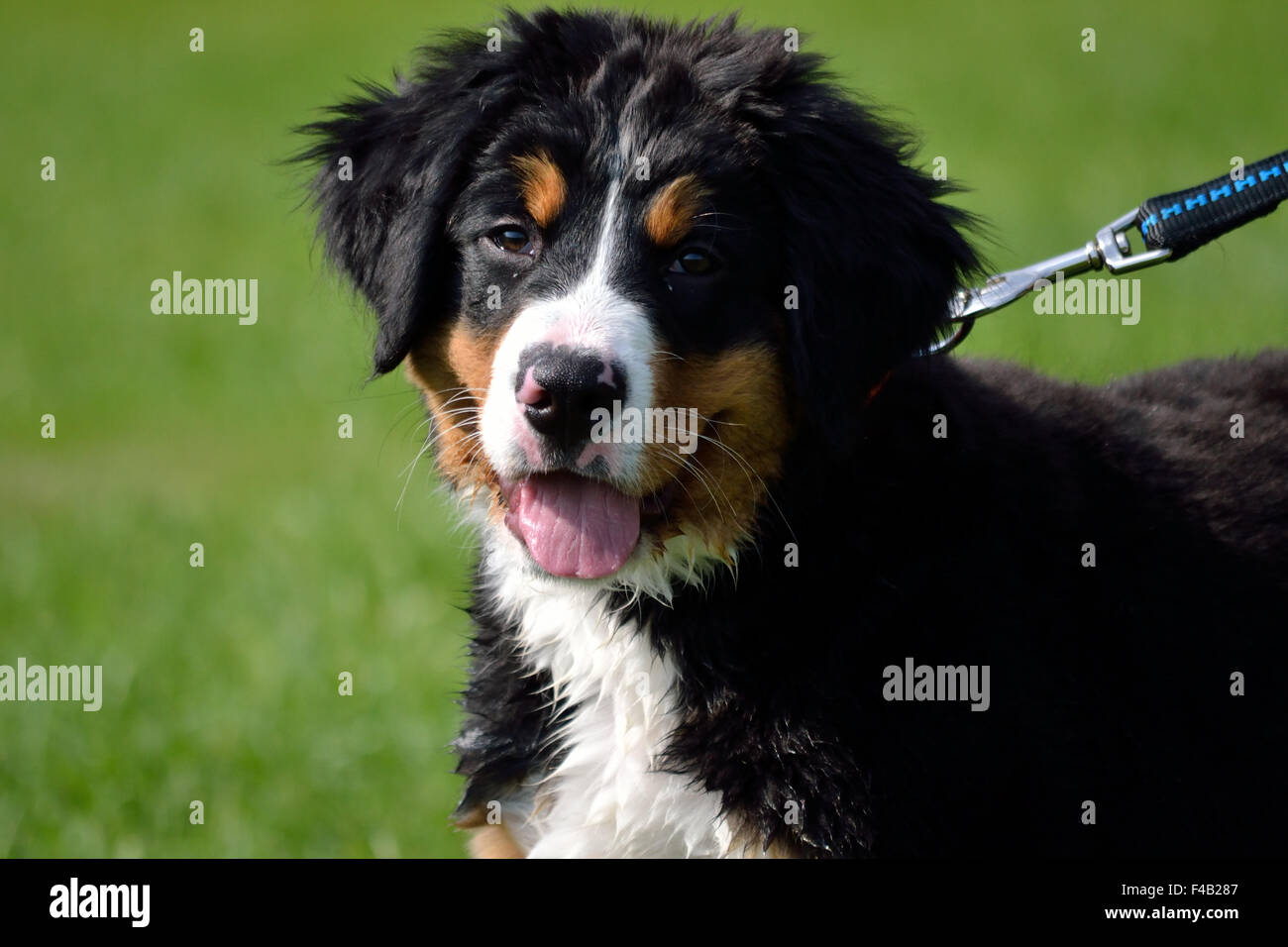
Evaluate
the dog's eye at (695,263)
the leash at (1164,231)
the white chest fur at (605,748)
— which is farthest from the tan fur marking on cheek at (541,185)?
the leash at (1164,231)

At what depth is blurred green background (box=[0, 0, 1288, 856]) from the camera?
5766mm

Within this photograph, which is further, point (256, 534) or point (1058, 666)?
point (256, 534)

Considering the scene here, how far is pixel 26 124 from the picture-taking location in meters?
20.6

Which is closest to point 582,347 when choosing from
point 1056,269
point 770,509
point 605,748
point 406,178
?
point 770,509

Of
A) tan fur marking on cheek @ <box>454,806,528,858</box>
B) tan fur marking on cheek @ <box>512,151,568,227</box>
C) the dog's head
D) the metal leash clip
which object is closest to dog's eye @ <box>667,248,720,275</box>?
the dog's head

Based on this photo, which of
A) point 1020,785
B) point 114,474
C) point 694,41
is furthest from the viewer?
point 114,474

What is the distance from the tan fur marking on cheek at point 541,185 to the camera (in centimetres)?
370

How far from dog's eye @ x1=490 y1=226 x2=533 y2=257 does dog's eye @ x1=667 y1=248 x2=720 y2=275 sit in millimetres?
382

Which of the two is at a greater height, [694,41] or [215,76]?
[215,76]

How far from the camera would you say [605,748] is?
151 inches

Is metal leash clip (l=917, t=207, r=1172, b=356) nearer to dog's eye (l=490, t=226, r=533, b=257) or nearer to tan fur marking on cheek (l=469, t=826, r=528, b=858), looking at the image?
dog's eye (l=490, t=226, r=533, b=257)

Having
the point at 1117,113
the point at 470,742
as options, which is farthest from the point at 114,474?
the point at 1117,113

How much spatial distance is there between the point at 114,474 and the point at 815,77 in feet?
27.1

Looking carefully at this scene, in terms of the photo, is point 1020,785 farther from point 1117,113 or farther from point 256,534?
point 1117,113
